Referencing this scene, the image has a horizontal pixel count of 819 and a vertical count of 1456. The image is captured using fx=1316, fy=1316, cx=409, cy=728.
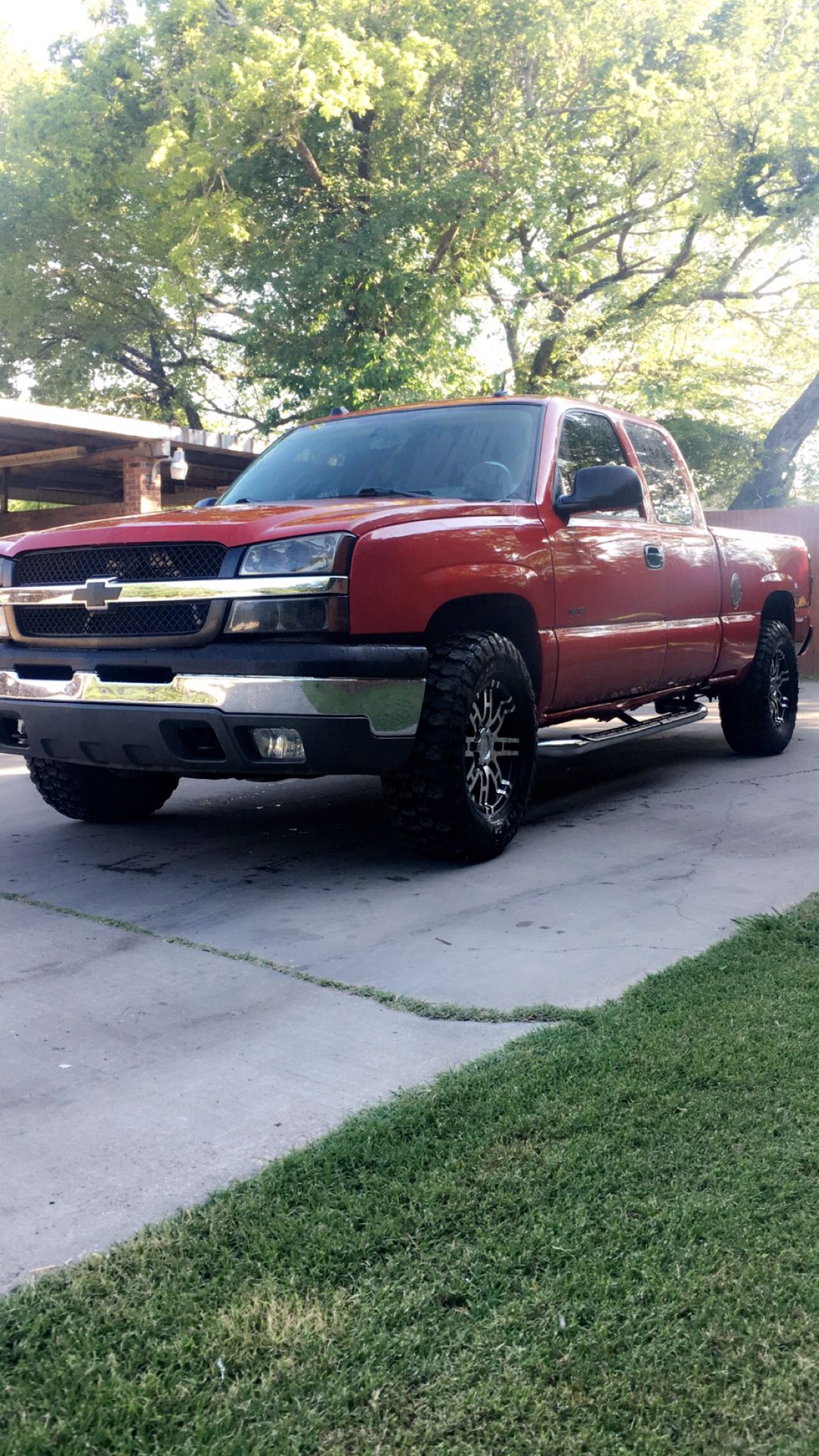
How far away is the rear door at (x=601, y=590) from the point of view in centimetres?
596

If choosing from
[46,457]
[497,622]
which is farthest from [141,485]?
[497,622]

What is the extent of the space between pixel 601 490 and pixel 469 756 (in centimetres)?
142

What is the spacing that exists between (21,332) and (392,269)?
45.1ft

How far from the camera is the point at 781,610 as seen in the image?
8711 mm

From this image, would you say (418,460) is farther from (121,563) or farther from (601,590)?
(121,563)

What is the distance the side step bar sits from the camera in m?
5.77

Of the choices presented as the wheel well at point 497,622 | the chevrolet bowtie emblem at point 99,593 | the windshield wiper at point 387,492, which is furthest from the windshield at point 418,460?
the chevrolet bowtie emblem at point 99,593

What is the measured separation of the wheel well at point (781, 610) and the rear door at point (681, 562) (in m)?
1.03

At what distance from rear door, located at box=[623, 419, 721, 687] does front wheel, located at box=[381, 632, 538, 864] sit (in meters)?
1.78

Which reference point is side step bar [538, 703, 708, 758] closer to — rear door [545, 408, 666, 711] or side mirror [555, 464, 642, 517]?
rear door [545, 408, 666, 711]

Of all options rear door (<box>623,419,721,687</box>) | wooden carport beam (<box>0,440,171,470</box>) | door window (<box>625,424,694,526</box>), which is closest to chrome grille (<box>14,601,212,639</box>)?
rear door (<box>623,419,721,687</box>)

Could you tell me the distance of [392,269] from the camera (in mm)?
19156

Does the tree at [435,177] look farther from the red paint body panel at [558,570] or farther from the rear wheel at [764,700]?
the red paint body panel at [558,570]

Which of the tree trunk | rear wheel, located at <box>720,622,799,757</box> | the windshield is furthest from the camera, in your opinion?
the tree trunk
